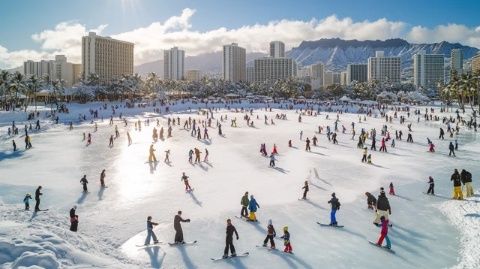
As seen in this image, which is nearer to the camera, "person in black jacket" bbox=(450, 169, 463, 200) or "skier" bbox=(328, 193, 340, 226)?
"skier" bbox=(328, 193, 340, 226)

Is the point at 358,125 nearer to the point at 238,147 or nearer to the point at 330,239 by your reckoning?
the point at 238,147

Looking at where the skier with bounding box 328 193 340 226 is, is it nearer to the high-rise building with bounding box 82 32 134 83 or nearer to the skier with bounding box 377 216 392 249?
the skier with bounding box 377 216 392 249

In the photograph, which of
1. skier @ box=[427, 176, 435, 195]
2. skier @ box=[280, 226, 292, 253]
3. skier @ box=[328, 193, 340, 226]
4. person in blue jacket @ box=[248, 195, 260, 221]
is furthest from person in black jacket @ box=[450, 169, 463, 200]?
skier @ box=[280, 226, 292, 253]

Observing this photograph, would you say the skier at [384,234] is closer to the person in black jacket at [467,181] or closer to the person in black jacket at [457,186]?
the person in black jacket at [457,186]

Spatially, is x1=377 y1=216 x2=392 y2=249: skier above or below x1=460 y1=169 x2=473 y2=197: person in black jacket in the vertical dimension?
below

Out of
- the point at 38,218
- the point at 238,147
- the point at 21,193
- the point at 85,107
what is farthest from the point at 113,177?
the point at 85,107

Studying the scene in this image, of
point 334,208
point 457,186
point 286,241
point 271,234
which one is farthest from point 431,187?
point 271,234
